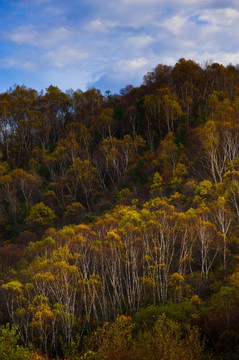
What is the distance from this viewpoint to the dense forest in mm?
21141

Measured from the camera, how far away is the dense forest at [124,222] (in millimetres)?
21141

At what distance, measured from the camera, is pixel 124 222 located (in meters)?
33.8

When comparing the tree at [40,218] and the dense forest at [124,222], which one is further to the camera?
the tree at [40,218]

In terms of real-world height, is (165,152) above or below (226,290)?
above

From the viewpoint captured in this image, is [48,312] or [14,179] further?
[14,179]

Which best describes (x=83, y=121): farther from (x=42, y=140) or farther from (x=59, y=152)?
(x=59, y=152)

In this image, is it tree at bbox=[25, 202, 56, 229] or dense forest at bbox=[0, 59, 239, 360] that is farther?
tree at bbox=[25, 202, 56, 229]

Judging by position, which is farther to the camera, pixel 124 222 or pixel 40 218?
pixel 40 218

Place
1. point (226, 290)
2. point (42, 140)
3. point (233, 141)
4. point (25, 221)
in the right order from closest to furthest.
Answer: point (226, 290) → point (233, 141) → point (25, 221) → point (42, 140)

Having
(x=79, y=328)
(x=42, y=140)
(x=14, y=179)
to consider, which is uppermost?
(x=42, y=140)

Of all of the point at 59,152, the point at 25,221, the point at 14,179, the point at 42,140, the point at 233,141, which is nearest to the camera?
the point at 233,141

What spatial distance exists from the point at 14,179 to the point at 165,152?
95.4ft

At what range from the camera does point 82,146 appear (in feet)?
224

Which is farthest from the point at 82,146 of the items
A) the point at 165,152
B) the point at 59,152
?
the point at 165,152
